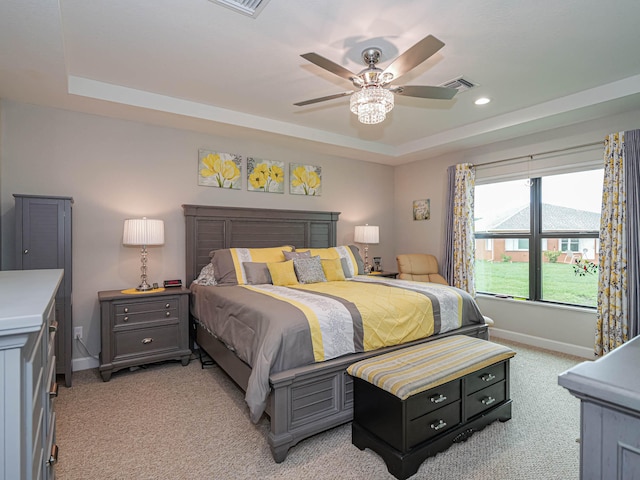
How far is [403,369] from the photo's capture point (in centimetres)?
204

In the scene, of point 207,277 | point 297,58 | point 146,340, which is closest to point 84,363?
point 146,340

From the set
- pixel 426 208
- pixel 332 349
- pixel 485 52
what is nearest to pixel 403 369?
pixel 332 349

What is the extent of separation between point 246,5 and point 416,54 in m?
1.04

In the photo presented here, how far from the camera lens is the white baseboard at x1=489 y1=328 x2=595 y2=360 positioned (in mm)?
3680

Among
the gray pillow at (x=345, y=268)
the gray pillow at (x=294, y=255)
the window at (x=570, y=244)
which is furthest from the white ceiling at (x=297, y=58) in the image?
the gray pillow at (x=345, y=268)

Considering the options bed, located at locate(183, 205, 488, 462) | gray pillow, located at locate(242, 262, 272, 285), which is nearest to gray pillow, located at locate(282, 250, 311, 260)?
gray pillow, located at locate(242, 262, 272, 285)

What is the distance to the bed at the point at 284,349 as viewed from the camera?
2.00m

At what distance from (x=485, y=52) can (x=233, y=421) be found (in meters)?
3.26

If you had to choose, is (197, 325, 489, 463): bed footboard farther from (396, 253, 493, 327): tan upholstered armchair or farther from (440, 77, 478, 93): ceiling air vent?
(396, 253, 493, 327): tan upholstered armchair

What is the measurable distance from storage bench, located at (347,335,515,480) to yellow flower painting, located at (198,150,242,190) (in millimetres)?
2800

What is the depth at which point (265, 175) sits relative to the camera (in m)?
4.43

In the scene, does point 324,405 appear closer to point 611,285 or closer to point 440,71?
point 440,71

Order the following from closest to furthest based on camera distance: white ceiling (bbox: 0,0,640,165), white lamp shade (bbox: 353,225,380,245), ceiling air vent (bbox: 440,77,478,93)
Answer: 1. white ceiling (bbox: 0,0,640,165)
2. ceiling air vent (bbox: 440,77,478,93)
3. white lamp shade (bbox: 353,225,380,245)

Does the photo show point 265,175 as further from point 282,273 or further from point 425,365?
point 425,365
